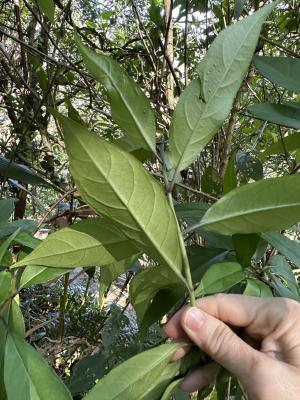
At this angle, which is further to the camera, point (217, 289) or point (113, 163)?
point (217, 289)

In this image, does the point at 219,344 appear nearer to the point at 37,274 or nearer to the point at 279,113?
the point at 37,274

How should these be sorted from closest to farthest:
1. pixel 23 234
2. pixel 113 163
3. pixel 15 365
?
pixel 113 163
pixel 15 365
pixel 23 234

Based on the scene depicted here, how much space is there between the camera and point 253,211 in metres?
0.40

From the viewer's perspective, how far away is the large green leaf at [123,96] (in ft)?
1.29

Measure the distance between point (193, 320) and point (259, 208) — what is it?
0.45 ft

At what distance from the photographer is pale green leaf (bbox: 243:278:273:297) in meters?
0.53

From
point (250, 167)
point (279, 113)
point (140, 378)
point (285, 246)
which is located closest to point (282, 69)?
point (279, 113)

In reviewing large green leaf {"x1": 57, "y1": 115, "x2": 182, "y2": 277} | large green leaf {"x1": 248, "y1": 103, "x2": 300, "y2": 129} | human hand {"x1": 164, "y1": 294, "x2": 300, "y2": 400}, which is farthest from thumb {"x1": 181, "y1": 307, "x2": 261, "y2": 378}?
large green leaf {"x1": 248, "y1": 103, "x2": 300, "y2": 129}

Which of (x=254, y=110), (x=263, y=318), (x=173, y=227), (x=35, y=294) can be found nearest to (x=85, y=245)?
(x=173, y=227)

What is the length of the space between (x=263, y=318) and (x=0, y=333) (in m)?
0.28


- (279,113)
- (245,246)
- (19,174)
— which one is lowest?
(245,246)

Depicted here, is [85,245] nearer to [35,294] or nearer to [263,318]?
[263,318]

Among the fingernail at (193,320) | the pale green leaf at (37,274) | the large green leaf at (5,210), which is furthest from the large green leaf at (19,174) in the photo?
the fingernail at (193,320)

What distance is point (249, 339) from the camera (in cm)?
53
